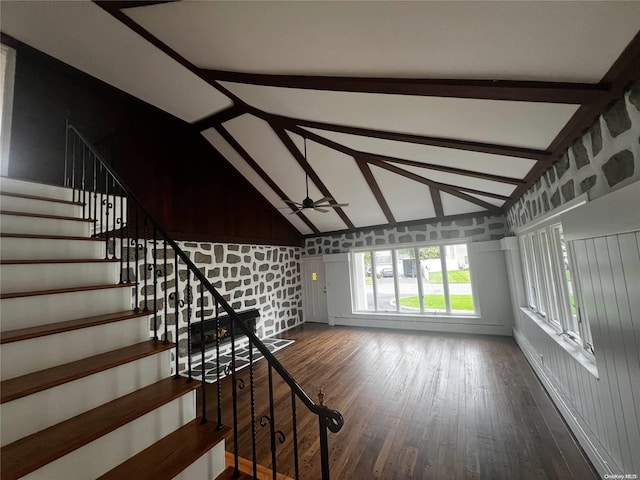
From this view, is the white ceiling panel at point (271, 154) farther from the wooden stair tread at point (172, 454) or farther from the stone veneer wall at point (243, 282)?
the wooden stair tread at point (172, 454)

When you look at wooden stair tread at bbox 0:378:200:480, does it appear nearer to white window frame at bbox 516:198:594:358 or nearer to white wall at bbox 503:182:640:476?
white wall at bbox 503:182:640:476

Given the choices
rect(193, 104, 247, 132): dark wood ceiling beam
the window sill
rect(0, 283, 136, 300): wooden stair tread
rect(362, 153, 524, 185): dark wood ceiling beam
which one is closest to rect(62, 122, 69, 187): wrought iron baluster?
rect(193, 104, 247, 132): dark wood ceiling beam

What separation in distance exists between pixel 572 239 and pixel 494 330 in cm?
394

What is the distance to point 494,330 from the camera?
16.4ft

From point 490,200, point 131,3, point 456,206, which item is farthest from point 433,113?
point 456,206

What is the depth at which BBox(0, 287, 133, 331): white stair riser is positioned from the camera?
144 cm

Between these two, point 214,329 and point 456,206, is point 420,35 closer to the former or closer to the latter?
point 456,206

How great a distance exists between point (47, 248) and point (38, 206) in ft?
2.25

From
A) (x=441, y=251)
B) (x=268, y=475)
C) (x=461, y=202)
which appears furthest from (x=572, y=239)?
(x=441, y=251)

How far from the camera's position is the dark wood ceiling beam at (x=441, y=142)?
2404 mm

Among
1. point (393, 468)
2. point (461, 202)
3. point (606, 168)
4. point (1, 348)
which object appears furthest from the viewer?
point (461, 202)

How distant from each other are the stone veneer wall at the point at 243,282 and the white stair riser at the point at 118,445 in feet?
7.63

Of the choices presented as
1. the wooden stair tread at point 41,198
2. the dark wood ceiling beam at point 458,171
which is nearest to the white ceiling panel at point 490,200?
the dark wood ceiling beam at point 458,171

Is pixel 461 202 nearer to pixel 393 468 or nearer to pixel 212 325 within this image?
pixel 393 468
